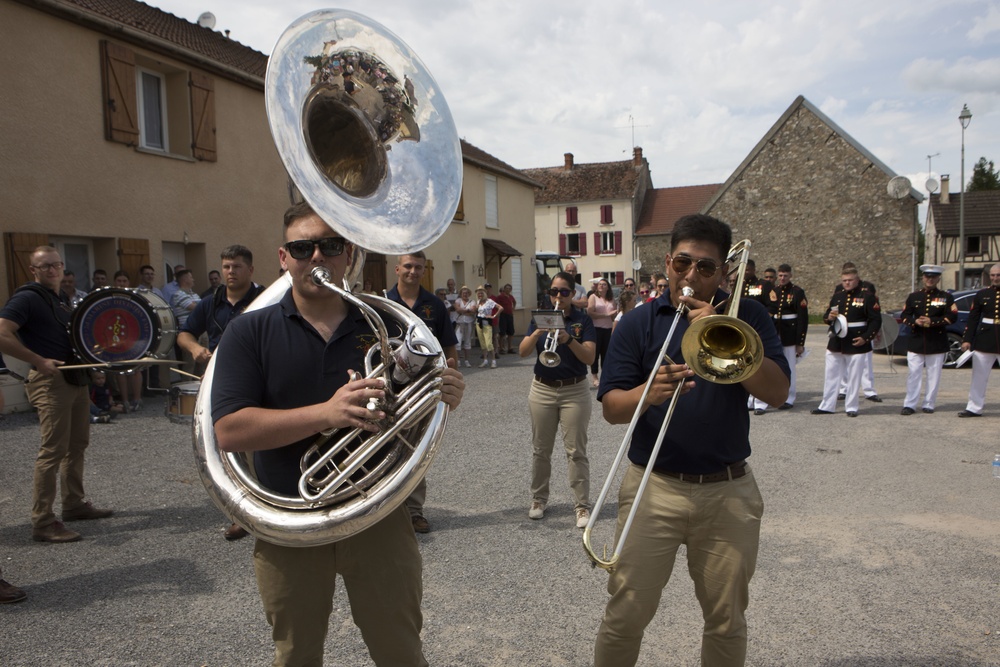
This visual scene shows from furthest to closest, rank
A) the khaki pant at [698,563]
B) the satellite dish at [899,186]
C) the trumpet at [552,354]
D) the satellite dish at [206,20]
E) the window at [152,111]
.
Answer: the satellite dish at [899,186] < the satellite dish at [206,20] < the window at [152,111] < the trumpet at [552,354] < the khaki pant at [698,563]

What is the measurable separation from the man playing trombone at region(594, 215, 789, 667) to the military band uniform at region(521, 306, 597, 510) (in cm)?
227

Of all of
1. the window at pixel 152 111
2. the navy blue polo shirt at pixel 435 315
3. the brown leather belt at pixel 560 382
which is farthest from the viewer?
the window at pixel 152 111

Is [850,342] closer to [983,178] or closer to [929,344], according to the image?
[929,344]

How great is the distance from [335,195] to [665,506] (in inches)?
63.0

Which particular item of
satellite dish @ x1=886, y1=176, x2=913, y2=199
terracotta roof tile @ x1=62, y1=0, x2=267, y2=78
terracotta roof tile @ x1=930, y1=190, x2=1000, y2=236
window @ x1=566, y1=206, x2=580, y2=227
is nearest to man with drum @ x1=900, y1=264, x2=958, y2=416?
terracotta roof tile @ x1=62, y1=0, x2=267, y2=78

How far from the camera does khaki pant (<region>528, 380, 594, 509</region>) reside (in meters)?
4.87

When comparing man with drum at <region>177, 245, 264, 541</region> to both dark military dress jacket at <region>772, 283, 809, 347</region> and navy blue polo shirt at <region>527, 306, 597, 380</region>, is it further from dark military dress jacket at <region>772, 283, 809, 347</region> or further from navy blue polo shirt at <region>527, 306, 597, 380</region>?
dark military dress jacket at <region>772, 283, 809, 347</region>

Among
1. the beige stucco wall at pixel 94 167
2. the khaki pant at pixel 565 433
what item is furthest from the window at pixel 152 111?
the khaki pant at pixel 565 433

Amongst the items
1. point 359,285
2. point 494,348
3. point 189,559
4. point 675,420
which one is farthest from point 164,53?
point 675,420

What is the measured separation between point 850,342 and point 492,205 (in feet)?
51.1

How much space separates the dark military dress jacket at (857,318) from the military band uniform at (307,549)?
7968 mm

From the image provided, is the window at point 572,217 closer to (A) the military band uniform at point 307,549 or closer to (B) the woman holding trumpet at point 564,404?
(B) the woman holding trumpet at point 564,404

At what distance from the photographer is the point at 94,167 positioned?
1005 cm

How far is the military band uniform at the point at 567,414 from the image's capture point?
488 cm
